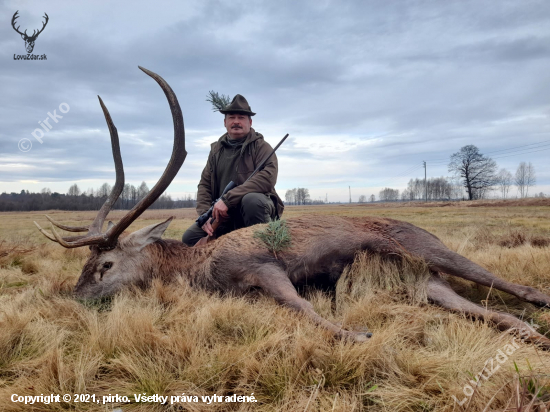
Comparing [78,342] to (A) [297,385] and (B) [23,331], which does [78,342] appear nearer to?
(B) [23,331]

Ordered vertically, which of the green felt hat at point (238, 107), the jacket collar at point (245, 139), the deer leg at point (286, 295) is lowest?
the deer leg at point (286, 295)

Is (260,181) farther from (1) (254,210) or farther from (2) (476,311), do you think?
(2) (476,311)

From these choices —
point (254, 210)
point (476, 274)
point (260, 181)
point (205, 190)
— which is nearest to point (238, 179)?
point (260, 181)

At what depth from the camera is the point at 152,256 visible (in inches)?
158

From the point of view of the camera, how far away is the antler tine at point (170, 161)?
350 cm

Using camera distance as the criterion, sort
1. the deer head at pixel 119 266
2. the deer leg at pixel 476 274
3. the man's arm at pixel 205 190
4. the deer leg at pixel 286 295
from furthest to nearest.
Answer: the man's arm at pixel 205 190
the deer head at pixel 119 266
the deer leg at pixel 476 274
the deer leg at pixel 286 295

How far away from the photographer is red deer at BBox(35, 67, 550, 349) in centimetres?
344

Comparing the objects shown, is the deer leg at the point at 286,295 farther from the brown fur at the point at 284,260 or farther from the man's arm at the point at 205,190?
the man's arm at the point at 205,190

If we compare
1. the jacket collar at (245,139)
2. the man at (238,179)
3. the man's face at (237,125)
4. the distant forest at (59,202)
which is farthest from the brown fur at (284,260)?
the distant forest at (59,202)

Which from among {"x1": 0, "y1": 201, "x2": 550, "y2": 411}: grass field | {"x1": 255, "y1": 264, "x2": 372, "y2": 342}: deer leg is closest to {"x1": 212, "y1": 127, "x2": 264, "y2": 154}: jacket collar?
{"x1": 255, "y1": 264, "x2": 372, "y2": 342}: deer leg

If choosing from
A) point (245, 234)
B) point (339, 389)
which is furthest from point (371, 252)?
point (339, 389)

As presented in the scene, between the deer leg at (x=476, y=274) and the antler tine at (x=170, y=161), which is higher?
the antler tine at (x=170, y=161)

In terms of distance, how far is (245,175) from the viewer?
552cm

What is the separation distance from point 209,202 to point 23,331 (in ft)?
12.2
